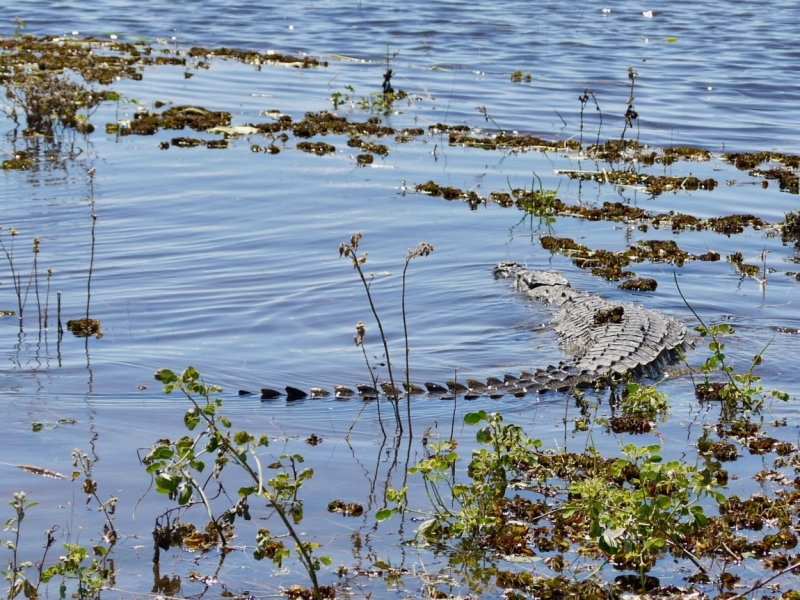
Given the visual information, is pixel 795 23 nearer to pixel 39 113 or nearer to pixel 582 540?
pixel 39 113

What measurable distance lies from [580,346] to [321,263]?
2440 mm

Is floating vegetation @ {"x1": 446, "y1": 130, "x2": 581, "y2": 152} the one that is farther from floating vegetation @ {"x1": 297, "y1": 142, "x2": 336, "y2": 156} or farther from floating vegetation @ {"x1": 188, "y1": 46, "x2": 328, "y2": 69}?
floating vegetation @ {"x1": 188, "y1": 46, "x2": 328, "y2": 69}

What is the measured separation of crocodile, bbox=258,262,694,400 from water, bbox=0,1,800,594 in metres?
0.12

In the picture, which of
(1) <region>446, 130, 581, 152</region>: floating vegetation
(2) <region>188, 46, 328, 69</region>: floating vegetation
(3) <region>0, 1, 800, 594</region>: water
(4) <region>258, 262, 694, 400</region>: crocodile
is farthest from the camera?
(2) <region>188, 46, 328, 69</region>: floating vegetation

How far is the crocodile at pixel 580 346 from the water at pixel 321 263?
0.12 m

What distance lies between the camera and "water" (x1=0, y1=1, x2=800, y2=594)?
5645mm

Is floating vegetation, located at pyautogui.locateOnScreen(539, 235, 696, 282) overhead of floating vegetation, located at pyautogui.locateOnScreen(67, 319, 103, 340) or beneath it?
overhead

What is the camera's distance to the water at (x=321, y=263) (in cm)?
564

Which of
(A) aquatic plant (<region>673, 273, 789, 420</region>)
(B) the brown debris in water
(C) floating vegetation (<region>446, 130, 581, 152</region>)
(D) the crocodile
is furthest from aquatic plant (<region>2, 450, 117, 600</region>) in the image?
(C) floating vegetation (<region>446, 130, 581, 152</region>)

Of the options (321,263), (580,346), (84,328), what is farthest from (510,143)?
(84,328)

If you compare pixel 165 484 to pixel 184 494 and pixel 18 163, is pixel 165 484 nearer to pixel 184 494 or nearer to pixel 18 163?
pixel 184 494

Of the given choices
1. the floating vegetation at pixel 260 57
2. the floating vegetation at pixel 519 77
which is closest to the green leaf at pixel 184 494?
the floating vegetation at pixel 519 77

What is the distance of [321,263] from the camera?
8.89m

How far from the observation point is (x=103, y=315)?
24.5 ft
